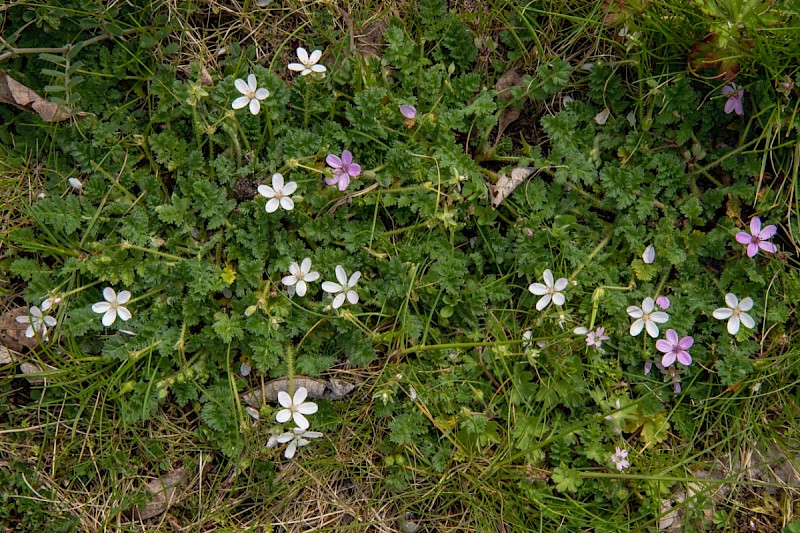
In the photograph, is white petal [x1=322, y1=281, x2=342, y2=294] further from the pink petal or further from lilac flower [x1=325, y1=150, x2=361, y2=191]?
the pink petal

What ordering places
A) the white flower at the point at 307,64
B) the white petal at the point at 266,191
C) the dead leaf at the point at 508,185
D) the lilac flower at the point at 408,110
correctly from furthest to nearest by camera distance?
the dead leaf at the point at 508,185 < the lilac flower at the point at 408,110 < the white flower at the point at 307,64 < the white petal at the point at 266,191

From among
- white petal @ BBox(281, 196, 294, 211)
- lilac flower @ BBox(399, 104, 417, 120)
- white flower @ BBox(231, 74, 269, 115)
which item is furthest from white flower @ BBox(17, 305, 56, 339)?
lilac flower @ BBox(399, 104, 417, 120)

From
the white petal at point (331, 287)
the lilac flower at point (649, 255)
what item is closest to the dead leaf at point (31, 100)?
the white petal at point (331, 287)

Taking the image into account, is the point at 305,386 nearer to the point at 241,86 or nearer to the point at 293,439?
the point at 293,439

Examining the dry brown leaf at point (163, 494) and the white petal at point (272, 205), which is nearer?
the white petal at point (272, 205)

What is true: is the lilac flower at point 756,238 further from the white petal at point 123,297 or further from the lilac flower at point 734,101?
the white petal at point 123,297

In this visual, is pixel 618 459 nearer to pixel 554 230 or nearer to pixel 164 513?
pixel 554 230

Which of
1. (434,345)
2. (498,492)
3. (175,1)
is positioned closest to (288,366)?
(434,345)
